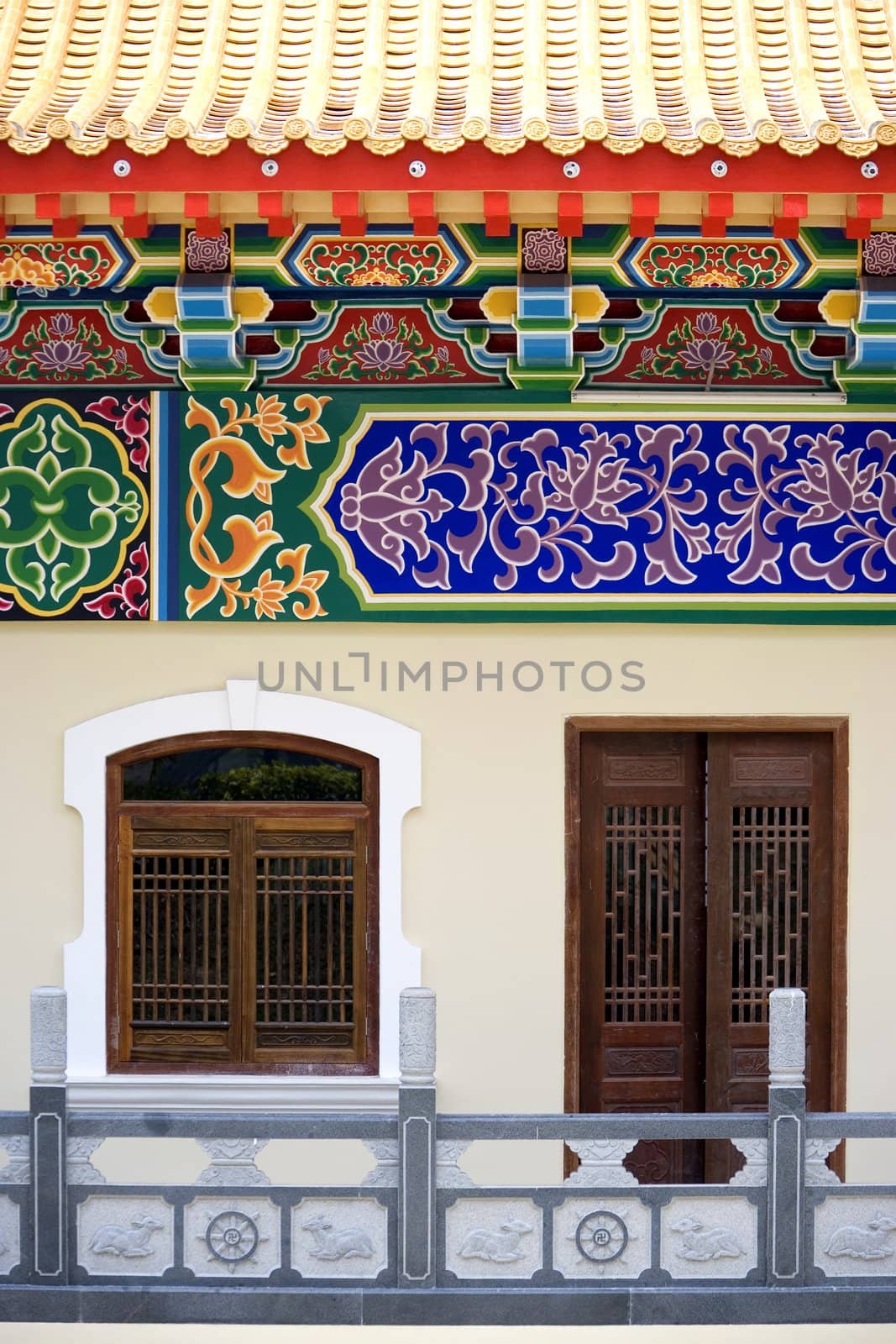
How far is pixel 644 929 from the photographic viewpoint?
4887mm

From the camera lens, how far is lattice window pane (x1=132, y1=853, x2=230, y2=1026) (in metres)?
4.82

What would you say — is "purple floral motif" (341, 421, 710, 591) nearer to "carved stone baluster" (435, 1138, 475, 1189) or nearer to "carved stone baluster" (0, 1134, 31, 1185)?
"carved stone baluster" (435, 1138, 475, 1189)

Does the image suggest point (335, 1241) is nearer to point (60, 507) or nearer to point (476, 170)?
point (60, 507)

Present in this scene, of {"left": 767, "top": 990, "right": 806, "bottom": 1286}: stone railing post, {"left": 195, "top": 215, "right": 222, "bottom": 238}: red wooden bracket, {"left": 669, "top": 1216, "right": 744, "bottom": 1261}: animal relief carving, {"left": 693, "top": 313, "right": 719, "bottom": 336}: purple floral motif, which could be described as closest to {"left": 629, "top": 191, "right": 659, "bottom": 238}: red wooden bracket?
{"left": 693, "top": 313, "right": 719, "bottom": 336}: purple floral motif

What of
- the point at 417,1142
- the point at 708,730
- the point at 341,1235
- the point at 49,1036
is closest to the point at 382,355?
the point at 708,730

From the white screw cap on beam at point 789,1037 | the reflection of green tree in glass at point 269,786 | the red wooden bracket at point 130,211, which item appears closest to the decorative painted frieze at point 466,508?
the reflection of green tree in glass at point 269,786

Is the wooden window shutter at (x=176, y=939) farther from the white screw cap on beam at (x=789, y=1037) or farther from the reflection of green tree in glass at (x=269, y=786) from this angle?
the white screw cap on beam at (x=789, y=1037)

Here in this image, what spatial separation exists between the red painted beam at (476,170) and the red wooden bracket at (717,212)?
0.19 ft

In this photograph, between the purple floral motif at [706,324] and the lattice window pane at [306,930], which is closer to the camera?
the purple floral motif at [706,324]

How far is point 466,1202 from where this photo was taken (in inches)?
147

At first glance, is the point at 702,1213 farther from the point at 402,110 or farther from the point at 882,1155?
the point at 402,110

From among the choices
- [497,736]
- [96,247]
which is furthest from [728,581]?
[96,247]

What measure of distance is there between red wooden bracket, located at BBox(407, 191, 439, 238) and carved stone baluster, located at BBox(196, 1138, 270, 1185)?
8.74 ft

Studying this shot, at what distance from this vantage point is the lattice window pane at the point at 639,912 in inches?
192
